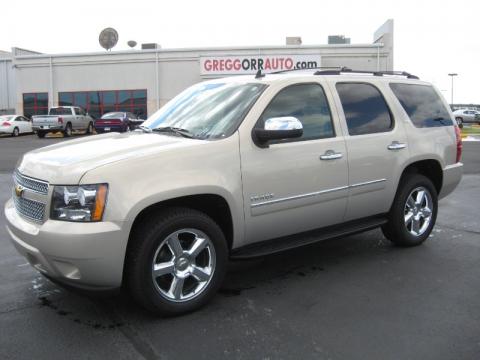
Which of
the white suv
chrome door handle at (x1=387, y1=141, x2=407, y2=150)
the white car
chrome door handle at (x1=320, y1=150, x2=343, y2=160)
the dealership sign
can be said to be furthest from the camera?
the dealership sign

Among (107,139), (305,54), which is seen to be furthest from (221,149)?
(305,54)

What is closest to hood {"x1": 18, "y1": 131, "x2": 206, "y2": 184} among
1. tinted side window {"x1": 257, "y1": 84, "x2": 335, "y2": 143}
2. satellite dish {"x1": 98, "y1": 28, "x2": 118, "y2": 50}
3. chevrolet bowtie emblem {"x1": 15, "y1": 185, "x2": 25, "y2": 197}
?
chevrolet bowtie emblem {"x1": 15, "y1": 185, "x2": 25, "y2": 197}

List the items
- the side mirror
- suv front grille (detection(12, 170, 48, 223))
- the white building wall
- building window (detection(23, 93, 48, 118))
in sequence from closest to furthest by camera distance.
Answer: suv front grille (detection(12, 170, 48, 223))
the side mirror
building window (detection(23, 93, 48, 118))
the white building wall

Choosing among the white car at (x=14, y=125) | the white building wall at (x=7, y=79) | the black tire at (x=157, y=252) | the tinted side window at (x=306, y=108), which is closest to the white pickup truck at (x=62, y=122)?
the white car at (x=14, y=125)

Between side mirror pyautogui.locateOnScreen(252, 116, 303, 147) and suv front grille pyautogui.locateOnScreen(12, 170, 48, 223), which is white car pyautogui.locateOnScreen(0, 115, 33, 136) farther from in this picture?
side mirror pyautogui.locateOnScreen(252, 116, 303, 147)

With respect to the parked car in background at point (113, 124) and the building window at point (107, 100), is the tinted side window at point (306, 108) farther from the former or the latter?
the building window at point (107, 100)

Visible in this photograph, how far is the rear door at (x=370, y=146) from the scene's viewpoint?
15.5 ft

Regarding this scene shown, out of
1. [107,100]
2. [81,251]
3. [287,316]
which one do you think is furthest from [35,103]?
[287,316]

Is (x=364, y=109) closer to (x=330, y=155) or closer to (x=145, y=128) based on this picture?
(x=330, y=155)

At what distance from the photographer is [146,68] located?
33.7 m

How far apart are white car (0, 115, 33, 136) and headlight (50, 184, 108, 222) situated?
29.2 m

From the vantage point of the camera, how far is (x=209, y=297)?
12.7ft

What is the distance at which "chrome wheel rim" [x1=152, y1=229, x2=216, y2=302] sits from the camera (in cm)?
364

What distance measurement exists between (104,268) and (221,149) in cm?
124
